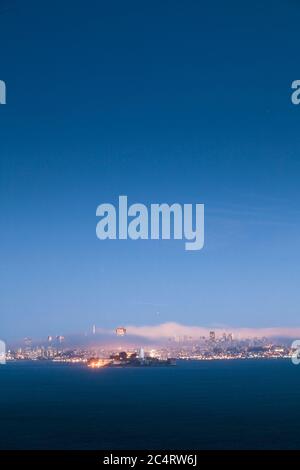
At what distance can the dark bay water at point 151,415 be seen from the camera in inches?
488

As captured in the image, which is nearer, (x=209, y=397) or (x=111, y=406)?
(x=111, y=406)

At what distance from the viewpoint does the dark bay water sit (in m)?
12.4

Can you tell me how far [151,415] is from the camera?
1717 cm

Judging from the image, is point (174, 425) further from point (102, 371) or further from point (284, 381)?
point (102, 371)
